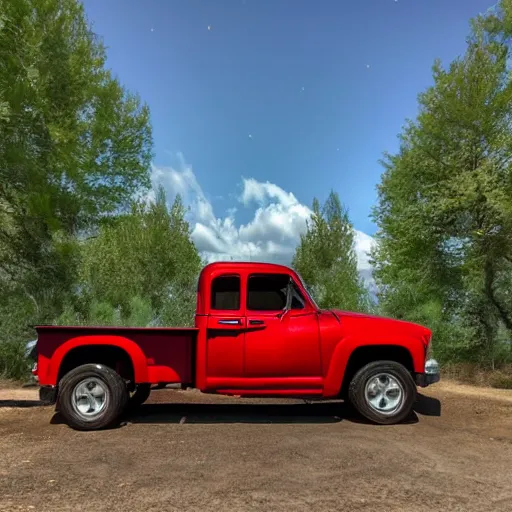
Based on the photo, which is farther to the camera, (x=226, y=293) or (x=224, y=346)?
(x=226, y=293)

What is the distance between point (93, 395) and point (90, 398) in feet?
0.17

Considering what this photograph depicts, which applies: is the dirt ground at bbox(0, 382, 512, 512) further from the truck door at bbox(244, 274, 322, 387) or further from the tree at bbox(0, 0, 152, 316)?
the tree at bbox(0, 0, 152, 316)

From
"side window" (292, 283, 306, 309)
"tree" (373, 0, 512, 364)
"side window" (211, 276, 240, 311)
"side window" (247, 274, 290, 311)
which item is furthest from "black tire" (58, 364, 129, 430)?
"tree" (373, 0, 512, 364)

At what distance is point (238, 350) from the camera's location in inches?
248

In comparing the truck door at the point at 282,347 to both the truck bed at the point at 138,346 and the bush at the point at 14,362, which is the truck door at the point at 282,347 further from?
the bush at the point at 14,362

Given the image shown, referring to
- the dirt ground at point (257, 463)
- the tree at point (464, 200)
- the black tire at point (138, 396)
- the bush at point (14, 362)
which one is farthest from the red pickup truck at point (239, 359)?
the tree at point (464, 200)

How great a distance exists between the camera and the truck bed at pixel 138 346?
20.3 feet

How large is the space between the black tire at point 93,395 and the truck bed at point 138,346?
0.78 feet

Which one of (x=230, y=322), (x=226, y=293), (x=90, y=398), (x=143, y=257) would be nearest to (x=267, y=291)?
(x=226, y=293)

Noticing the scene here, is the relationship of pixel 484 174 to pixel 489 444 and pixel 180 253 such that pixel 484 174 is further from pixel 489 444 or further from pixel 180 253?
pixel 180 253

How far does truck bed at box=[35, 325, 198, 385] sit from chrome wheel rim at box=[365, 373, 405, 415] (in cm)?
239

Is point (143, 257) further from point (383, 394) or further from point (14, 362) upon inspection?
point (383, 394)

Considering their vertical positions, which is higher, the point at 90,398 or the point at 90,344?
the point at 90,344

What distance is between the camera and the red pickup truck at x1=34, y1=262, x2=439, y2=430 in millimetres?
6168
